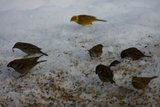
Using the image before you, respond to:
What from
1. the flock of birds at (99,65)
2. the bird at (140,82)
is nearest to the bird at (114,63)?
the flock of birds at (99,65)

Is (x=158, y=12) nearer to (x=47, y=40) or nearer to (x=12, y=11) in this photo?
(x=47, y=40)

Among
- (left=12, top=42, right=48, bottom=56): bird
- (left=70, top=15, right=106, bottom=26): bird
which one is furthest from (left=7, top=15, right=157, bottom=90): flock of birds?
(left=70, top=15, right=106, bottom=26): bird

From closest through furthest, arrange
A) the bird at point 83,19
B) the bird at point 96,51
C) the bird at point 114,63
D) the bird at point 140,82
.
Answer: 1. the bird at point 140,82
2. the bird at point 114,63
3. the bird at point 96,51
4. the bird at point 83,19

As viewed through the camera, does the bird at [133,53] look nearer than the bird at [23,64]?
No

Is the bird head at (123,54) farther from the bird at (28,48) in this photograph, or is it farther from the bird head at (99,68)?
the bird at (28,48)

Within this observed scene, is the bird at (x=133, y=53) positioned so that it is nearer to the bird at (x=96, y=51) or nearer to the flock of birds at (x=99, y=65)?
the flock of birds at (x=99, y=65)

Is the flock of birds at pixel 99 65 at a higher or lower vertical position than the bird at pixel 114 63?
higher

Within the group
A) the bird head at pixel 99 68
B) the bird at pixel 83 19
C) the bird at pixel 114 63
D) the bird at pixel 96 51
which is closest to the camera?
the bird head at pixel 99 68
